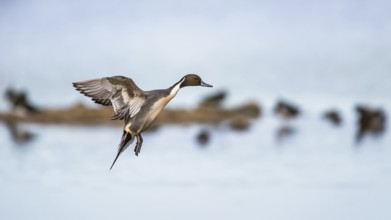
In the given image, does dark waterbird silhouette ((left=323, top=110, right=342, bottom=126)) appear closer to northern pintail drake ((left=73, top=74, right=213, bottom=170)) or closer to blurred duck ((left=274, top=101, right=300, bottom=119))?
blurred duck ((left=274, top=101, right=300, bottom=119))

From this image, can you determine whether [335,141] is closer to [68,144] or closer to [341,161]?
[341,161]

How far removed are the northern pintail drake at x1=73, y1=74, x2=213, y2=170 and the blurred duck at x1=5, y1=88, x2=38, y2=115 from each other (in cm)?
1244

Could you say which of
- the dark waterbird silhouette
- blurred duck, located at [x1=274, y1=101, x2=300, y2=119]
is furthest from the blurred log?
the dark waterbird silhouette

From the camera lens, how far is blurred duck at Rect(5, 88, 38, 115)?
17.6 meters

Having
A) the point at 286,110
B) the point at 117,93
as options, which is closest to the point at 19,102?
the point at 286,110

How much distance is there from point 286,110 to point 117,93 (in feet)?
44.6

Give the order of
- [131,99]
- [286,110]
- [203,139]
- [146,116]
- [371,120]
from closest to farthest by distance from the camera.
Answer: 1. [146,116]
2. [131,99]
3. [203,139]
4. [371,120]
5. [286,110]

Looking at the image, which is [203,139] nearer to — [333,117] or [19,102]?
[333,117]

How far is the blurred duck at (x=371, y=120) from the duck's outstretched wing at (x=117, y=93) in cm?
1223

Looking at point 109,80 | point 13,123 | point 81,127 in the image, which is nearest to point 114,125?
point 81,127

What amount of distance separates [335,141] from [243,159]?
88.4 inches

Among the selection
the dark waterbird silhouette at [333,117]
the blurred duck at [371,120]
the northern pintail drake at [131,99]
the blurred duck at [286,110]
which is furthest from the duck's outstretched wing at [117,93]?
the blurred duck at [286,110]

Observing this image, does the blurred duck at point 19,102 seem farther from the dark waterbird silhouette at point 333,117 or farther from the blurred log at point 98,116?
the dark waterbird silhouette at point 333,117

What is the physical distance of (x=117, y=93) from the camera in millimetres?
5113
